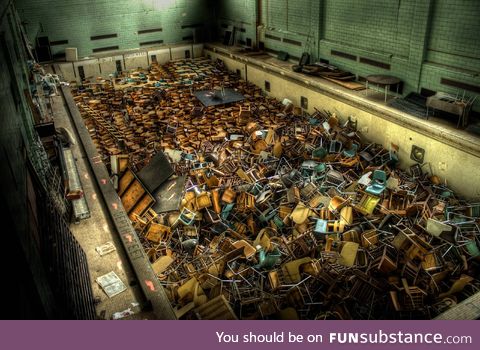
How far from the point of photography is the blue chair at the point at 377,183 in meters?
7.15

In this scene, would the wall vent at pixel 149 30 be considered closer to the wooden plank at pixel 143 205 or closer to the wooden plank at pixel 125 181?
the wooden plank at pixel 125 181

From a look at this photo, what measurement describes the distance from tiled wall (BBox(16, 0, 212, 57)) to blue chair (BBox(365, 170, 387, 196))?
43.9ft

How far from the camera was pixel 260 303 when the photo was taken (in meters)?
5.41

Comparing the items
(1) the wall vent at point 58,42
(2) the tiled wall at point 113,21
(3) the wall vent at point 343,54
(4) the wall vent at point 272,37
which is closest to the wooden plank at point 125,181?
(3) the wall vent at point 343,54

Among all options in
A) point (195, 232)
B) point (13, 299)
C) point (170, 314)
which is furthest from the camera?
point (195, 232)

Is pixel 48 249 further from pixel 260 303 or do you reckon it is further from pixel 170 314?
pixel 260 303

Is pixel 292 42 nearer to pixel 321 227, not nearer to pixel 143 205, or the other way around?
pixel 143 205

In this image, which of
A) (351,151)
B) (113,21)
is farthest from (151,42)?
(351,151)

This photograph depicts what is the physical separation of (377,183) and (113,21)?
14016mm

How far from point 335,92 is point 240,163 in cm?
339

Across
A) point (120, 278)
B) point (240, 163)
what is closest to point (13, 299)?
point (120, 278)

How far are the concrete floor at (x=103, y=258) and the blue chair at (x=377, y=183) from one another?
15.0 ft

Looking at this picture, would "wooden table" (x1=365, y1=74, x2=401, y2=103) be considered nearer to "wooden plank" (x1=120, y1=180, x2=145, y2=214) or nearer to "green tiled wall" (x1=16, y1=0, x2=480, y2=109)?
"green tiled wall" (x1=16, y1=0, x2=480, y2=109)

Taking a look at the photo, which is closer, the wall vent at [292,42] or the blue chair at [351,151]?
the blue chair at [351,151]
